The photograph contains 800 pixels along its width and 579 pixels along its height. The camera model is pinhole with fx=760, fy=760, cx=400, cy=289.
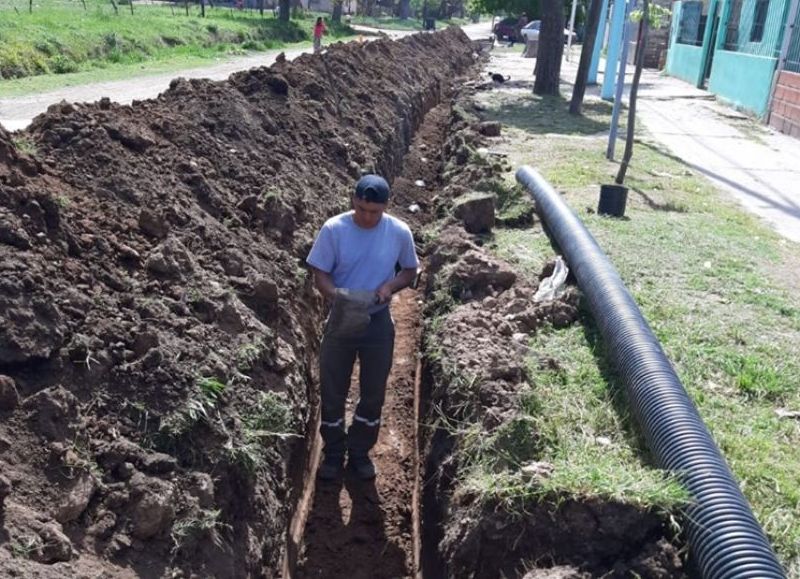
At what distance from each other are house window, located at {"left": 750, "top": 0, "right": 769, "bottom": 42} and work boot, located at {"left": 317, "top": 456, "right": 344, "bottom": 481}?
20.7m

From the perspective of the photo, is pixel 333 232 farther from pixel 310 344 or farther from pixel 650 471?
pixel 650 471

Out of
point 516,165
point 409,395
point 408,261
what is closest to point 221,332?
point 408,261

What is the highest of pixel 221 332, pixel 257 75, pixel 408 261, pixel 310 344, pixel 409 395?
pixel 257 75

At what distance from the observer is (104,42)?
2241 cm

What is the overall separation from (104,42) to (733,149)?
57.5 feet

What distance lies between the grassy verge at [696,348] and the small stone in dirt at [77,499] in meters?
2.31

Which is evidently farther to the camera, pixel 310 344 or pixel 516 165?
pixel 516 165

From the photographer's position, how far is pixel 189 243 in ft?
18.2

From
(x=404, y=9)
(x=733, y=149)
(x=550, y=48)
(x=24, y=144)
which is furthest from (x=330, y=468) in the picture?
(x=404, y=9)

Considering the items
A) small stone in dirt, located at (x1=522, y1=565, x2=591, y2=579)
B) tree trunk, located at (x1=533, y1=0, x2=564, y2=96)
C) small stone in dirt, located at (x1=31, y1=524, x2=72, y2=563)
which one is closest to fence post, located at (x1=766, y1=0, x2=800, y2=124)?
tree trunk, located at (x1=533, y1=0, x2=564, y2=96)

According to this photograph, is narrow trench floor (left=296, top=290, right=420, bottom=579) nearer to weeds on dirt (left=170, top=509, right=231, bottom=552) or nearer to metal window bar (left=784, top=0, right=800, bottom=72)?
weeds on dirt (left=170, top=509, right=231, bottom=552)

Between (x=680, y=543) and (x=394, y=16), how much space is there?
3243 inches

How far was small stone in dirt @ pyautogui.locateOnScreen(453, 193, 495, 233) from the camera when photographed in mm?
8508

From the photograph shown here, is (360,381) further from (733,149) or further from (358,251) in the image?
(733,149)
